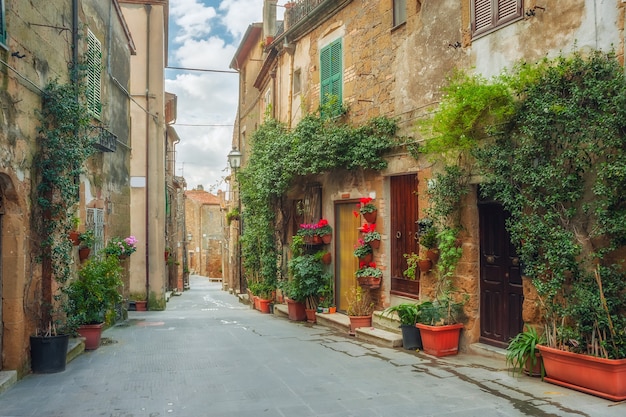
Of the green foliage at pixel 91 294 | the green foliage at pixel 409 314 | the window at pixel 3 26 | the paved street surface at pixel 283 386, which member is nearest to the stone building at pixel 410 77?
the green foliage at pixel 409 314

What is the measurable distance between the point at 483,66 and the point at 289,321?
6.86 meters

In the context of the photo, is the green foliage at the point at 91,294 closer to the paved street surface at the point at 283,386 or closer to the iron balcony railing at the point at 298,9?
the paved street surface at the point at 283,386

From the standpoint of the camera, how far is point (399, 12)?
9188 millimetres

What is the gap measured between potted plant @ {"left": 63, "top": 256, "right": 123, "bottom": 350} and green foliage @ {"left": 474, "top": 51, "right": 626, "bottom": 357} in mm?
5668

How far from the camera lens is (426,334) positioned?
7.39m

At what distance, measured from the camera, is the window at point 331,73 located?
11.0 metres

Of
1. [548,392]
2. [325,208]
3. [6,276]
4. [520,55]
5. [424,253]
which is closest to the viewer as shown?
[548,392]

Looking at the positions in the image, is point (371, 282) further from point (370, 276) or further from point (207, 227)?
point (207, 227)

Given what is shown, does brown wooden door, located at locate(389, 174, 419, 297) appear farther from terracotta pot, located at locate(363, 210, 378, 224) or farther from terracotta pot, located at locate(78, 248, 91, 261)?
terracotta pot, located at locate(78, 248, 91, 261)

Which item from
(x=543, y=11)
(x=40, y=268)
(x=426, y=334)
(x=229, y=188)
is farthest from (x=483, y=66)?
(x=229, y=188)

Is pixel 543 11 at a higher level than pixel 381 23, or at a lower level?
lower

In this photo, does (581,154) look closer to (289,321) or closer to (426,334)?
(426,334)

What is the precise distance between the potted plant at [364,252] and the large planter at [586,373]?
425cm

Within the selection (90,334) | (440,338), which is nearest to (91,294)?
(90,334)
